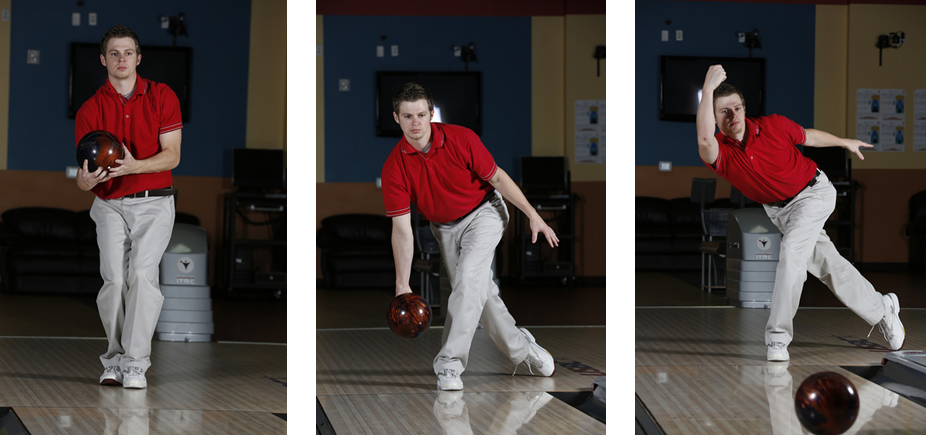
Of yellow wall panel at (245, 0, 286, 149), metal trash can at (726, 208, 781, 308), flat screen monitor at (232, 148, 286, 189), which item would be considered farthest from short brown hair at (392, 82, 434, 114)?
yellow wall panel at (245, 0, 286, 149)

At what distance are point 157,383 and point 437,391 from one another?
1159 millimetres

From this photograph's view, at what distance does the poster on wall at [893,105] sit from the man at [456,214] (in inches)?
196

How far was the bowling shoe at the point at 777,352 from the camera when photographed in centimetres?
363

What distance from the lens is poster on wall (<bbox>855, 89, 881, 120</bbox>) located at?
278 inches

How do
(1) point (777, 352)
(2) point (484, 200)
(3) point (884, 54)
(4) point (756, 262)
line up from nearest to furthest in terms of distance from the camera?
1. (2) point (484, 200)
2. (1) point (777, 352)
3. (4) point (756, 262)
4. (3) point (884, 54)

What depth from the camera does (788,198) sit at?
155 inches

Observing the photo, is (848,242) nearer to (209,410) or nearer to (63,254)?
(209,410)

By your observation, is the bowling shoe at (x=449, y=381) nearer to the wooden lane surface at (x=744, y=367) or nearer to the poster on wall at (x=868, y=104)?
the wooden lane surface at (x=744, y=367)

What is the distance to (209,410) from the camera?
2.85m

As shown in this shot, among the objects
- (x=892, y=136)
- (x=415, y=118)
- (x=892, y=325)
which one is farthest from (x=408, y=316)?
(x=892, y=136)

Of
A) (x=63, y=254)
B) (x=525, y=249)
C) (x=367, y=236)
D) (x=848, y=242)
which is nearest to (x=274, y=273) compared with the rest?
(x=367, y=236)

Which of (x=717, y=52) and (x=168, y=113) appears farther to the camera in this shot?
(x=717, y=52)

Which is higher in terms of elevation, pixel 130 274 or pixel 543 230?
pixel 543 230

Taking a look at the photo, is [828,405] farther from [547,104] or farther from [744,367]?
[547,104]
